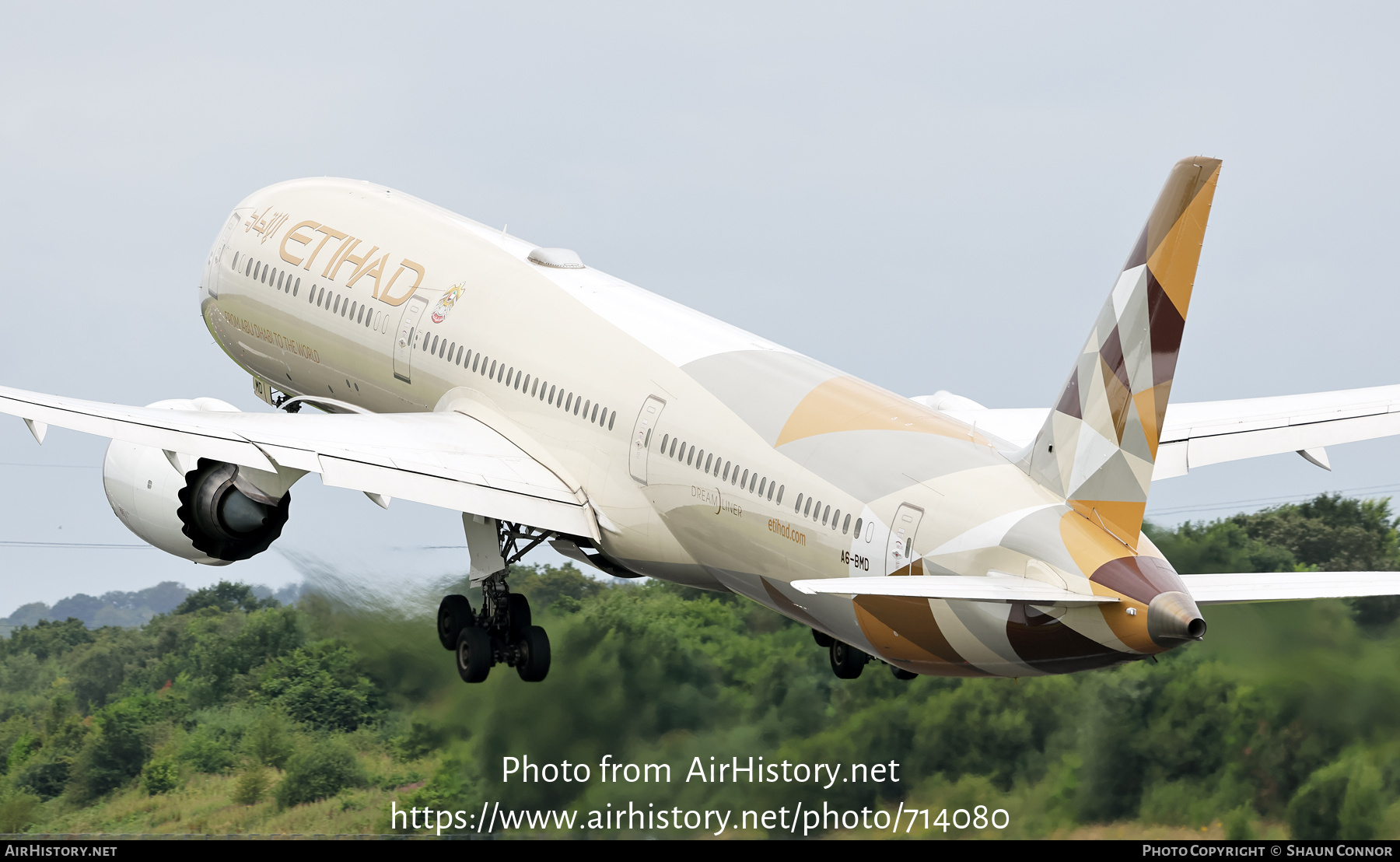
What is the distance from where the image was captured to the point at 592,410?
83.0 feet

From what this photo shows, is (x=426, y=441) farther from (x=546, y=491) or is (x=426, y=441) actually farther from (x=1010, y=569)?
(x=1010, y=569)

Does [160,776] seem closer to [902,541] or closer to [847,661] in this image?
[847,661]

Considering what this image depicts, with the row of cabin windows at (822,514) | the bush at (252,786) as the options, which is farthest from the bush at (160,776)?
the row of cabin windows at (822,514)

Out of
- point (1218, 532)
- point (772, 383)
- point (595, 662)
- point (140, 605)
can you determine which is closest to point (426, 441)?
point (772, 383)

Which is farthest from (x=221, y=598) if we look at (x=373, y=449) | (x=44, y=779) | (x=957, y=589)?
(x=957, y=589)

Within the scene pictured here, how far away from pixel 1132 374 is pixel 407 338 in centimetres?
1323

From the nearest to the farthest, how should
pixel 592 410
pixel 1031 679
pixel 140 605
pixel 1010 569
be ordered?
pixel 1010 569
pixel 592 410
pixel 1031 679
pixel 140 605

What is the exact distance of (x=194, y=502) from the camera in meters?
25.8

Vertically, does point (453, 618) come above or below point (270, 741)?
above

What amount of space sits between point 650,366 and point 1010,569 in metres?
7.23

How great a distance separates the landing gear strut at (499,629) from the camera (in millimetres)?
26469

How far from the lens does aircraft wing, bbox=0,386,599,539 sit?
911 inches

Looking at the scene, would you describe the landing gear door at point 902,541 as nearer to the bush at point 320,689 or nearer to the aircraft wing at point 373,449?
the aircraft wing at point 373,449

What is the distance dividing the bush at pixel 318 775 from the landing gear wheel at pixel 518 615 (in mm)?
14163
